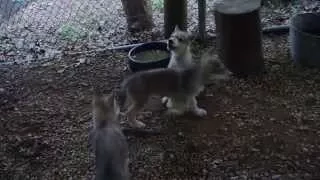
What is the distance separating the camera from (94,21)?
6.50 metres

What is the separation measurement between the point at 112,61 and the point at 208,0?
2119mm

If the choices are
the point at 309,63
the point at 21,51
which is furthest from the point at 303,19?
the point at 21,51

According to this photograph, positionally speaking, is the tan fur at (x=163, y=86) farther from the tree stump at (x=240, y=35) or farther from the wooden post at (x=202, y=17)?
the wooden post at (x=202, y=17)

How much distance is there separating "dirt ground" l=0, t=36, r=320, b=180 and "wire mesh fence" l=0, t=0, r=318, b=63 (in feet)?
2.57

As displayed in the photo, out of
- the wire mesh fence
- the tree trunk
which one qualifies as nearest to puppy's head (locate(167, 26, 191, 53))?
the wire mesh fence

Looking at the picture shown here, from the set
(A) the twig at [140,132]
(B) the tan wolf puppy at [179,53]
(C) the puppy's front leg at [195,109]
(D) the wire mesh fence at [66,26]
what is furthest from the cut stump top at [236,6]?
(A) the twig at [140,132]

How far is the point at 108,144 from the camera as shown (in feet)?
10.0

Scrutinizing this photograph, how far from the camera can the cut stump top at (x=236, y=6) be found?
4543 mm

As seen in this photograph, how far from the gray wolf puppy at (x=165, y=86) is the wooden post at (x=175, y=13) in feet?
4.03

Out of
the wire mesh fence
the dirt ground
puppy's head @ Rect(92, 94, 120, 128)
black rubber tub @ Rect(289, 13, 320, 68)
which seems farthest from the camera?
the wire mesh fence

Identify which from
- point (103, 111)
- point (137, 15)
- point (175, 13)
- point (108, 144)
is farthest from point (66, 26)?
point (108, 144)

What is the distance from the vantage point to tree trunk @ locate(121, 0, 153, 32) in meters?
5.91

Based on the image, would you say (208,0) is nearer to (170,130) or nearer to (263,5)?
(263,5)

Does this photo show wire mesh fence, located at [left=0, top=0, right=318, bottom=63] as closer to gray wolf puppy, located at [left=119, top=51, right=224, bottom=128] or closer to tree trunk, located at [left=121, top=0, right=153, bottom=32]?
tree trunk, located at [left=121, top=0, right=153, bottom=32]
